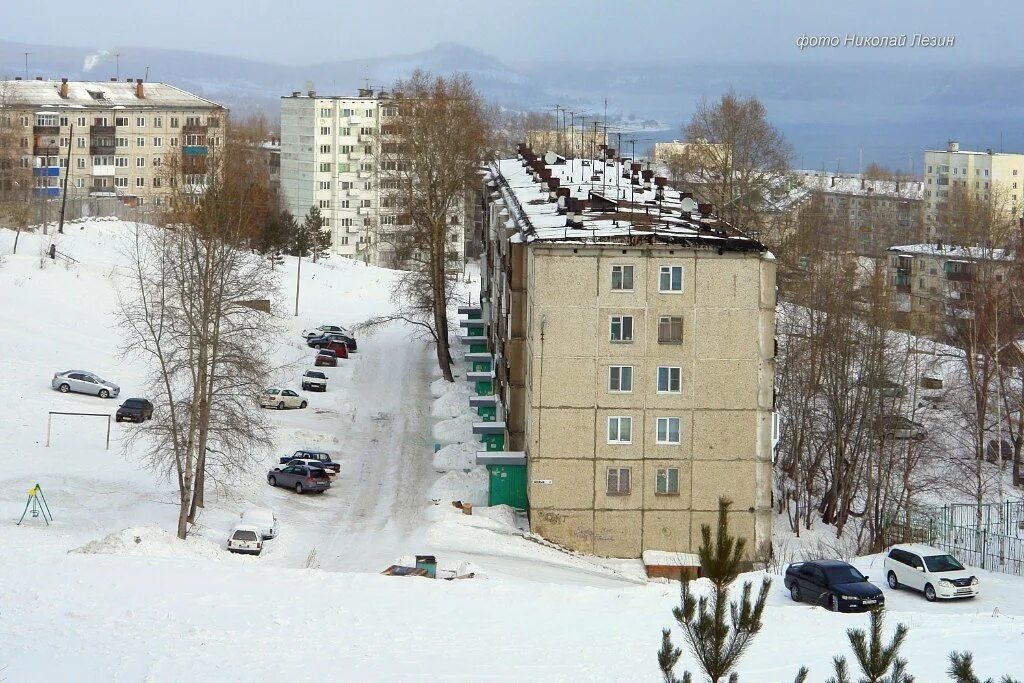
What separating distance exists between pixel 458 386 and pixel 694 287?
66.7ft

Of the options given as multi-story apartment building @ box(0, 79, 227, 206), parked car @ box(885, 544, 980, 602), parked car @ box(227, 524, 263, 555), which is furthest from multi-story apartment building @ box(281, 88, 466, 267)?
parked car @ box(885, 544, 980, 602)

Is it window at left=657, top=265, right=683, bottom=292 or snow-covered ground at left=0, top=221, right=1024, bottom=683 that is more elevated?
window at left=657, top=265, right=683, bottom=292

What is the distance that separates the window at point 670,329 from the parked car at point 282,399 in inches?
786

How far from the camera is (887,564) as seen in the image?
32.7 m

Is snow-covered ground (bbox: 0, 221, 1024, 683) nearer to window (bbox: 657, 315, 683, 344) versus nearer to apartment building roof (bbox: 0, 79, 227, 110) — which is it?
window (bbox: 657, 315, 683, 344)

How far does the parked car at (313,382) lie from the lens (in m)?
56.5

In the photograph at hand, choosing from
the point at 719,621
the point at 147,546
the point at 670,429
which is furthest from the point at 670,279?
the point at 719,621

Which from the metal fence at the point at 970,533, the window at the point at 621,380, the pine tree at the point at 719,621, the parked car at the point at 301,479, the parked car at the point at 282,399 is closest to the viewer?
the pine tree at the point at 719,621

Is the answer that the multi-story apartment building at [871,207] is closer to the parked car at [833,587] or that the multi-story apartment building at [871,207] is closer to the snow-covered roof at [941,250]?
the snow-covered roof at [941,250]

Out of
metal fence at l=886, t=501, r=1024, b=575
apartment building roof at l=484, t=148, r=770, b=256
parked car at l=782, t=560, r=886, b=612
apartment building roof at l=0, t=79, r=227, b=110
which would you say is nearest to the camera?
parked car at l=782, t=560, r=886, b=612

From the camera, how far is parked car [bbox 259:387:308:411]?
2082 inches

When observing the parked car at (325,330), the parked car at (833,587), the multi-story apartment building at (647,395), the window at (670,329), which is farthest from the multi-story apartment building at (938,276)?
the parked car at (833,587)

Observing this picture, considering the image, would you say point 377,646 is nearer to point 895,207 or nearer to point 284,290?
point 284,290

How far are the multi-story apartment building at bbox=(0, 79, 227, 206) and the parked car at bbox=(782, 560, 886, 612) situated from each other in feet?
278
